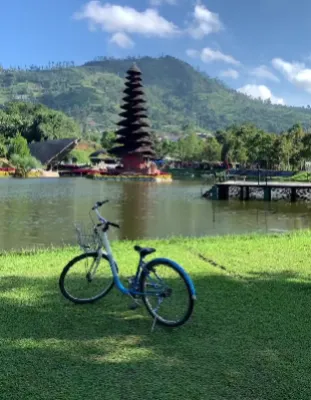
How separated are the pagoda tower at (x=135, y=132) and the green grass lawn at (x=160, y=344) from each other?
5522 cm

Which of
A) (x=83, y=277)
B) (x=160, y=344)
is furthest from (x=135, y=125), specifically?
(x=160, y=344)

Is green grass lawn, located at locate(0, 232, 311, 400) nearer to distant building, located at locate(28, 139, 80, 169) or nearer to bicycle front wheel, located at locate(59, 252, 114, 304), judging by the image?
bicycle front wheel, located at locate(59, 252, 114, 304)

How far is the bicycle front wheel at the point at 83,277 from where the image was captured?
15.7 ft

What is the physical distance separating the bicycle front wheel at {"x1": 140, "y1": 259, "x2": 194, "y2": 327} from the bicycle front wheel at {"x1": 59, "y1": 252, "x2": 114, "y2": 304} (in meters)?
0.69

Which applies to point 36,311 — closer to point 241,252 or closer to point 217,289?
point 217,289

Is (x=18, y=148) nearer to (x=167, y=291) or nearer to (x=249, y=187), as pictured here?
(x=249, y=187)

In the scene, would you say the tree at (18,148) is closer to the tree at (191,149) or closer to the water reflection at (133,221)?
the tree at (191,149)

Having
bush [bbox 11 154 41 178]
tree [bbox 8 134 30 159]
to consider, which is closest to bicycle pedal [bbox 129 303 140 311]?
bush [bbox 11 154 41 178]

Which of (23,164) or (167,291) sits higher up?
(23,164)

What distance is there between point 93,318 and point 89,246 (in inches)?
33.7

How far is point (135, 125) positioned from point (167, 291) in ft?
189

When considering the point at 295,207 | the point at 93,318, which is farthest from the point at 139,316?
the point at 295,207

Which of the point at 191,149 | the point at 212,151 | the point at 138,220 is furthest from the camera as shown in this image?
the point at 191,149

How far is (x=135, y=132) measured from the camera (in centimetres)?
6056
